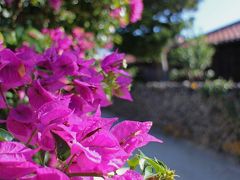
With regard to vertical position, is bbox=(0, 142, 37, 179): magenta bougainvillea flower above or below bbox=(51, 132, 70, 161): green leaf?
above

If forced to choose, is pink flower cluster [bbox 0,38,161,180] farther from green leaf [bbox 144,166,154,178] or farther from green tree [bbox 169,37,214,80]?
green tree [bbox 169,37,214,80]

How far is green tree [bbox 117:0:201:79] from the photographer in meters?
18.5

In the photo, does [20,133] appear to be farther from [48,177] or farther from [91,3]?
[91,3]

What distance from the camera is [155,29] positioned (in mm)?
18984

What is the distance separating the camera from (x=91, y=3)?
335 centimetres

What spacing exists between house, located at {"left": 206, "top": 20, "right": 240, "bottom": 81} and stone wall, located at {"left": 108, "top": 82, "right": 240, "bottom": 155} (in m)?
5.30

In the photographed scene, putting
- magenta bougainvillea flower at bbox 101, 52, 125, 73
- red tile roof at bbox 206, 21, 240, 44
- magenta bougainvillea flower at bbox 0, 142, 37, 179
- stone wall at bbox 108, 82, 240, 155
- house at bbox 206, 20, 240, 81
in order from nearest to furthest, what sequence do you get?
magenta bougainvillea flower at bbox 0, 142, 37, 179, magenta bougainvillea flower at bbox 101, 52, 125, 73, stone wall at bbox 108, 82, 240, 155, house at bbox 206, 20, 240, 81, red tile roof at bbox 206, 21, 240, 44

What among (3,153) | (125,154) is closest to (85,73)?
(125,154)

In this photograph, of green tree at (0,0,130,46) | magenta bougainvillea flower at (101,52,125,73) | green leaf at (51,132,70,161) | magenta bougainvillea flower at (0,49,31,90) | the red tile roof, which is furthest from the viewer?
the red tile roof

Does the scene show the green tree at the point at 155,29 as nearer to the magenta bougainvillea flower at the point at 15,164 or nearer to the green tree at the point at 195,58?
the green tree at the point at 195,58

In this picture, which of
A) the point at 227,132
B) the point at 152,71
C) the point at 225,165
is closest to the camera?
the point at 225,165

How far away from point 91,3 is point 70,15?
0.70 feet

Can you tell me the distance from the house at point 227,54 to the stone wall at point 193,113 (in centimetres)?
530

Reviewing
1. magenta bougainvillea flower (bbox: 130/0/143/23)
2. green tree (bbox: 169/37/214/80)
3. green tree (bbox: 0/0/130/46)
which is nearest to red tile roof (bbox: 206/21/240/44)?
green tree (bbox: 169/37/214/80)
